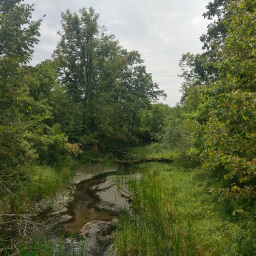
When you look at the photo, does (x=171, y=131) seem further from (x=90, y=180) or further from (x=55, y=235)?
(x=55, y=235)

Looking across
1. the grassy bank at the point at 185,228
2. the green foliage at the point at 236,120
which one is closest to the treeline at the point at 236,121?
the green foliage at the point at 236,120

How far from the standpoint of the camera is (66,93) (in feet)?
69.4

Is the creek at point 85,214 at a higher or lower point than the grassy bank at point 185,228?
lower

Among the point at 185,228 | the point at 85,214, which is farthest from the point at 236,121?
the point at 85,214

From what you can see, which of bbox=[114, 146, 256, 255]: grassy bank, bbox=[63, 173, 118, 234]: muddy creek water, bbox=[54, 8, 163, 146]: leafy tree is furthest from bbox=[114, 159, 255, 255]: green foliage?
bbox=[54, 8, 163, 146]: leafy tree

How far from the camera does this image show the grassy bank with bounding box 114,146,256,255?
4812 millimetres

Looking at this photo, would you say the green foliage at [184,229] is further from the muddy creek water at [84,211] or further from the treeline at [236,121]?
the muddy creek water at [84,211]

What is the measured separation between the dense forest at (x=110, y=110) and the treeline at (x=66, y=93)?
0.07 metres

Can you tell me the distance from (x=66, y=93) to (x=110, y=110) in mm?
4677

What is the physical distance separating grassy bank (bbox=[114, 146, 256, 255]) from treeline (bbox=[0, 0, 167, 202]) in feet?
14.5

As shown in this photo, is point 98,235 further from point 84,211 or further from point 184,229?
point 184,229

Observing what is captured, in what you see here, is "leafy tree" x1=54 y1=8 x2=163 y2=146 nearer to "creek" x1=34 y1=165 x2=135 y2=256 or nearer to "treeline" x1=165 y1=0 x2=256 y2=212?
"creek" x1=34 y1=165 x2=135 y2=256

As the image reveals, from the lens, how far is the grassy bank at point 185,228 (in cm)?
481

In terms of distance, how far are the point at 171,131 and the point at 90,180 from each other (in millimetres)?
8292
